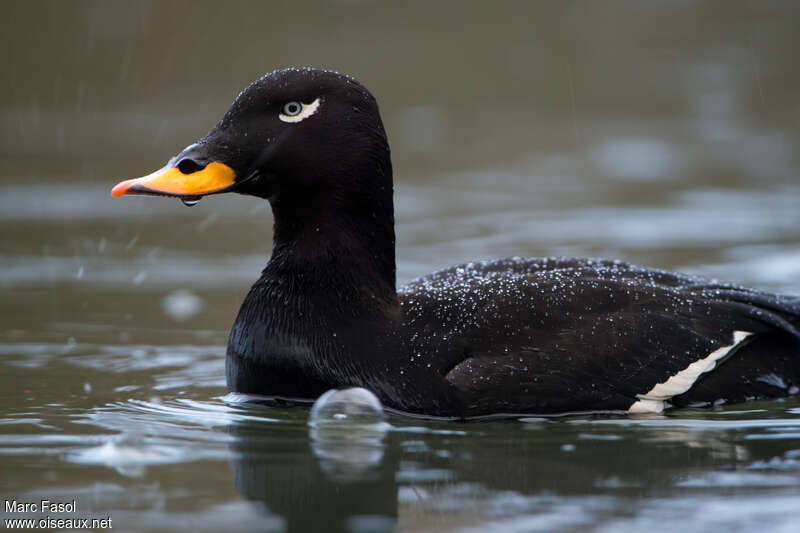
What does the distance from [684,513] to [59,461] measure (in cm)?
222

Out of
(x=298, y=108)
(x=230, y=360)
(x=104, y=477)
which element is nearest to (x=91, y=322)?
(x=230, y=360)

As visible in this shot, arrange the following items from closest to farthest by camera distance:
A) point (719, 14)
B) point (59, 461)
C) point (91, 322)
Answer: point (59, 461)
point (91, 322)
point (719, 14)

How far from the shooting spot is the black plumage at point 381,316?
203 inches

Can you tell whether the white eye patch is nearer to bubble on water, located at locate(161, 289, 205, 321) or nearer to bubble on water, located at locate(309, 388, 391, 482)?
bubble on water, located at locate(309, 388, 391, 482)

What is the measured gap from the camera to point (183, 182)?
513 cm

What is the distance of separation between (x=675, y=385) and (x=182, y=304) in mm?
3409

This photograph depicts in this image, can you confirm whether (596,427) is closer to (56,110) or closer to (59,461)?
(59,461)

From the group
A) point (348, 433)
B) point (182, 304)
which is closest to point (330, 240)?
point (348, 433)

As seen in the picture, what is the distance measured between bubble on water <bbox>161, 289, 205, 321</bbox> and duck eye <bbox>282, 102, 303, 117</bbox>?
242 centimetres

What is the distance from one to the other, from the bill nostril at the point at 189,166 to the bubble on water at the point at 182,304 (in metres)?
2.39

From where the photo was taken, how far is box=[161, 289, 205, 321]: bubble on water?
7.55 metres

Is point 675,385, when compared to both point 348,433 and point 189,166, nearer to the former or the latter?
point 348,433

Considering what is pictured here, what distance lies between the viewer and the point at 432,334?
17.2 feet

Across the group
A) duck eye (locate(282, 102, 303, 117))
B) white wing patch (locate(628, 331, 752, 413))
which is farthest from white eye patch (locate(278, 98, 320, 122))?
white wing patch (locate(628, 331, 752, 413))
